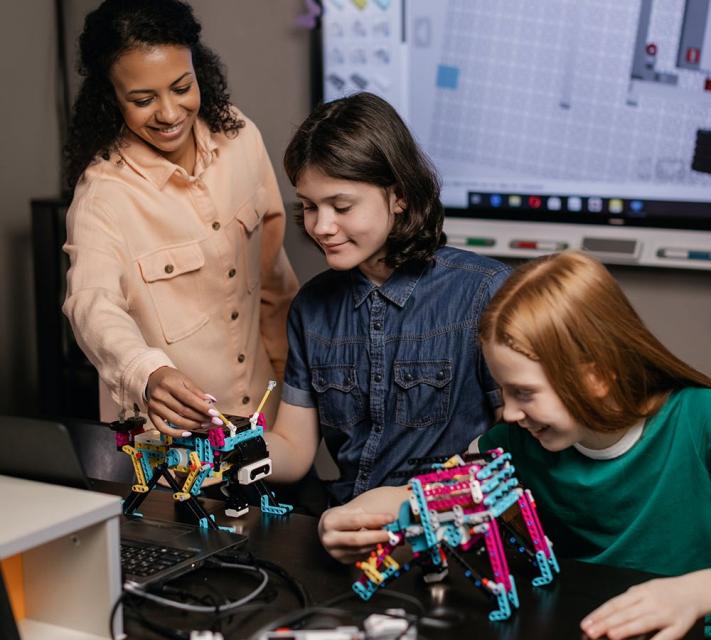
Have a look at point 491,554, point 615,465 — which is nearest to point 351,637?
point 491,554

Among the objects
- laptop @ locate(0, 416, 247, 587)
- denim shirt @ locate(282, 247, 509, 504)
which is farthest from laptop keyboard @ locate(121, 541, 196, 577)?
denim shirt @ locate(282, 247, 509, 504)

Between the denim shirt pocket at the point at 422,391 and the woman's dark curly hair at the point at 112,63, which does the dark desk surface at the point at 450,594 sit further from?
the woman's dark curly hair at the point at 112,63

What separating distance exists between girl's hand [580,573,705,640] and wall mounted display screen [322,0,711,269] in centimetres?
149

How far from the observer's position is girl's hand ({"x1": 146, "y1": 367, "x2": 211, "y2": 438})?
1333 millimetres

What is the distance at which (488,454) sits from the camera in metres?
1.17

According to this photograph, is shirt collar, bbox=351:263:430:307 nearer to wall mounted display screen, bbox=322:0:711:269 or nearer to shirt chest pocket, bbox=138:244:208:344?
shirt chest pocket, bbox=138:244:208:344

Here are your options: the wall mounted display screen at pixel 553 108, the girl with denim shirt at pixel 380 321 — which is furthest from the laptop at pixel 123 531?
the wall mounted display screen at pixel 553 108

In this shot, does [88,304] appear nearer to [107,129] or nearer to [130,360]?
[130,360]

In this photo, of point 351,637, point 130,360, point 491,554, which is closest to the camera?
point 351,637

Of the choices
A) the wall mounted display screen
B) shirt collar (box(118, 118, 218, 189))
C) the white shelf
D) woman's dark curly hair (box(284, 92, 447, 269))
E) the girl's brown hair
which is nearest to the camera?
the white shelf

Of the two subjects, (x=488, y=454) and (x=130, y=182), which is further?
(x=130, y=182)

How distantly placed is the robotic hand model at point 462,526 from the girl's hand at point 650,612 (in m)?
0.10

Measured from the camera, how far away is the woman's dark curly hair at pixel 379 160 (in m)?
1.56

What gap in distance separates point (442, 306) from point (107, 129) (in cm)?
77
